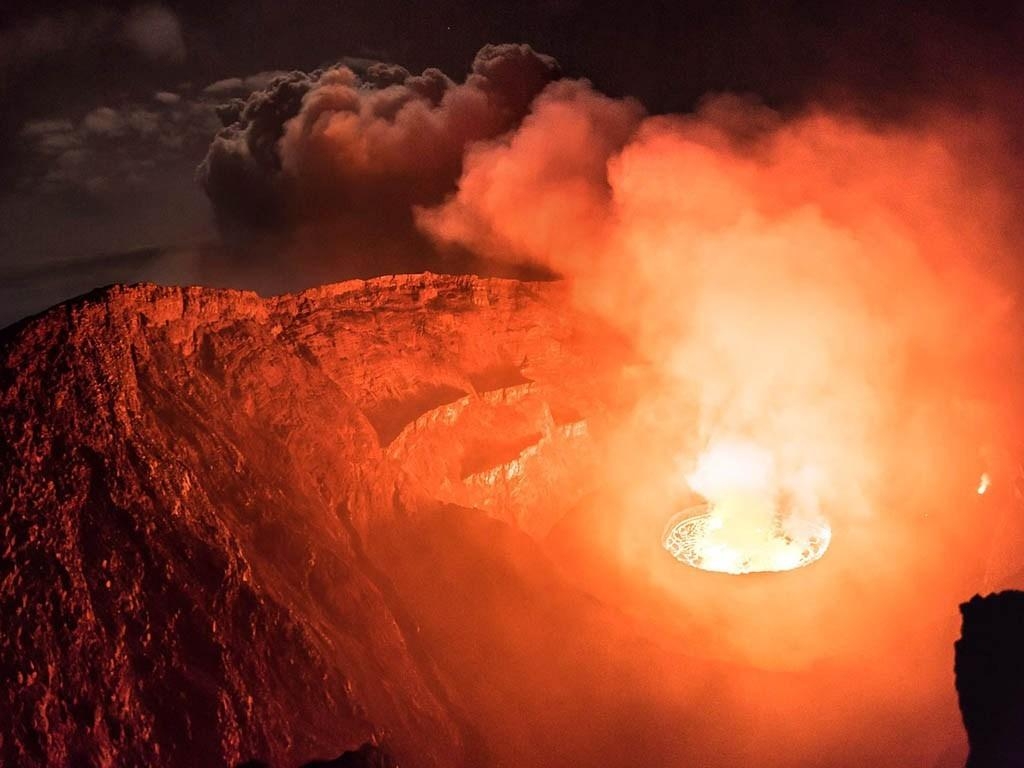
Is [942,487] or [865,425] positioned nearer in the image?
[942,487]

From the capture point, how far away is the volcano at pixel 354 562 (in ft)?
40.3

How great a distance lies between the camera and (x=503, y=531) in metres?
24.8

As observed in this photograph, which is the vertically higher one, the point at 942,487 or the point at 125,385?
the point at 125,385

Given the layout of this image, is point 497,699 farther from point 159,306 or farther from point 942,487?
point 942,487

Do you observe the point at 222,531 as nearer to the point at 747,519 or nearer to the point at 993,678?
the point at 993,678


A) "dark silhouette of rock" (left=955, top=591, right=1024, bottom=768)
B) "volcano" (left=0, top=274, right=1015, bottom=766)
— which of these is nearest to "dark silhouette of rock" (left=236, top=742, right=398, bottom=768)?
"volcano" (left=0, top=274, right=1015, bottom=766)

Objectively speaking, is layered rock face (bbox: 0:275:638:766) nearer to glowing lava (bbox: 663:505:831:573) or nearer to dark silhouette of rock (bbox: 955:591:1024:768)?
glowing lava (bbox: 663:505:831:573)

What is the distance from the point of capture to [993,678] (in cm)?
A: 1504

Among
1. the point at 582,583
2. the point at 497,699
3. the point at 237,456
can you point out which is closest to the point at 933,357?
the point at 582,583

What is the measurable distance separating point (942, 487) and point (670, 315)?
44.2 feet

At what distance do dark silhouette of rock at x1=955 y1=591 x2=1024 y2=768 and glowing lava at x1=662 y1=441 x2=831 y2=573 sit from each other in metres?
11.8

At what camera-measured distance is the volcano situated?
12.3 m

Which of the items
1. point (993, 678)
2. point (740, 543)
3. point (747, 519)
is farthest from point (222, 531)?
point (747, 519)

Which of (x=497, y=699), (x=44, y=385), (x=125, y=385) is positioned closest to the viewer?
(x=44, y=385)
